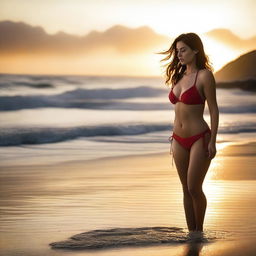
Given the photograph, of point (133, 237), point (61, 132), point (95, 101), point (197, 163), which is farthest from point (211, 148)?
point (95, 101)

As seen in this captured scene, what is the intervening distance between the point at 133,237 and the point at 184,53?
1.43m

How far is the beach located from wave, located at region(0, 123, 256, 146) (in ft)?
15.2

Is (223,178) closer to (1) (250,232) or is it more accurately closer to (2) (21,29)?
(1) (250,232)

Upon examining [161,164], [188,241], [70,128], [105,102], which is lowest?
[188,241]

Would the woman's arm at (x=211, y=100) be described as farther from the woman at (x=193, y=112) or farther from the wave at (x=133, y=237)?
the wave at (x=133, y=237)

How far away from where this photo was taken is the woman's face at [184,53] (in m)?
5.81

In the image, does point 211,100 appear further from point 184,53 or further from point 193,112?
point 184,53

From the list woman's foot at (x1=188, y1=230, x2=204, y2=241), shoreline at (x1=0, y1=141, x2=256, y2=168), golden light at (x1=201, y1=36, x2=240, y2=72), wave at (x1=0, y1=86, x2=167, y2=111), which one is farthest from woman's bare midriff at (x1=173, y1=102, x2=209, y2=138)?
golden light at (x1=201, y1=36, x2=240, y2=72)

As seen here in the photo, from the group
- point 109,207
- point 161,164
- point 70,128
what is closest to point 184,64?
point 109,207

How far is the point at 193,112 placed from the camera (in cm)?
582

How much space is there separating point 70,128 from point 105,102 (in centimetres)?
1956

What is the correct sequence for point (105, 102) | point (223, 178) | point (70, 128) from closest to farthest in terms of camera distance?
point (223, 178) < point (70, 128) < point (105, 102)

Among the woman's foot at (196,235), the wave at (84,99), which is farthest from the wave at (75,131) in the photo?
the wave at (84,99)

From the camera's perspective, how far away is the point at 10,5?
3978 centimetres
